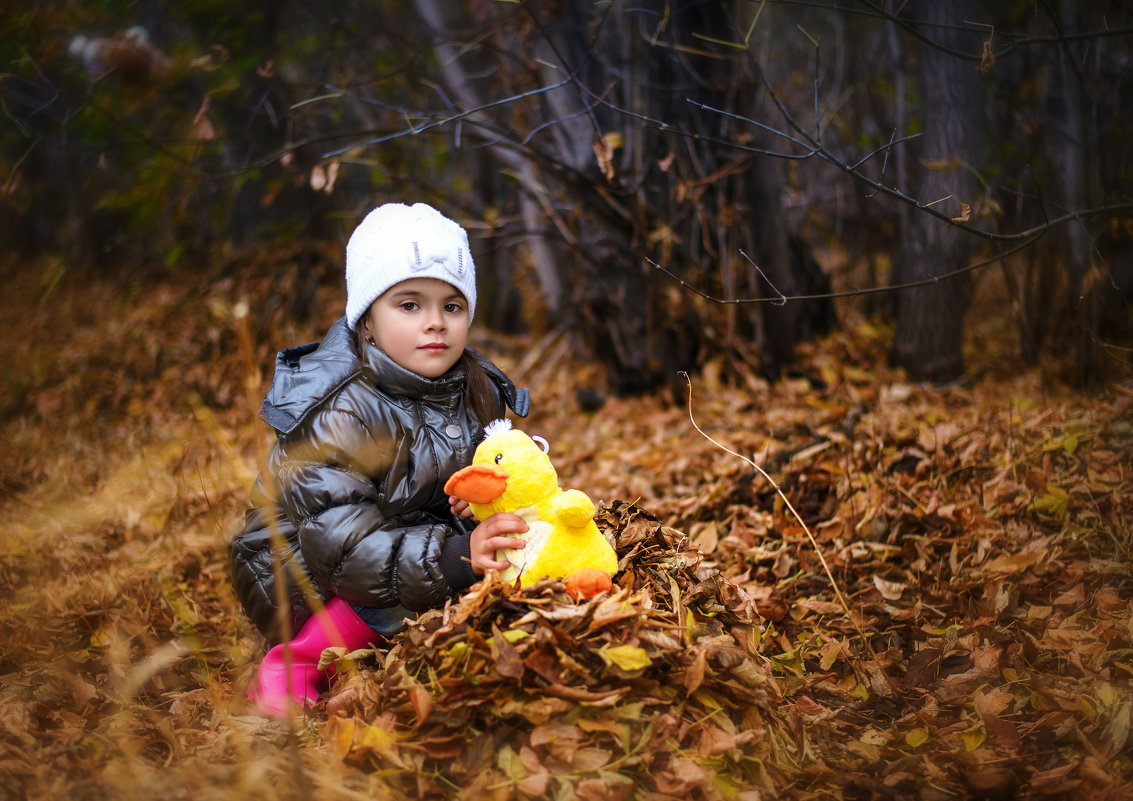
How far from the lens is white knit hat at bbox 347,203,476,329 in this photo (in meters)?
2.29

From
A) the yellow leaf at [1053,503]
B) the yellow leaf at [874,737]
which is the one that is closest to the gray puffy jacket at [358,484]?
the yellow leaf at [874,737]

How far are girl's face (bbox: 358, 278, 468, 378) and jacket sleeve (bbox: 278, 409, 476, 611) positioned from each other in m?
0.27

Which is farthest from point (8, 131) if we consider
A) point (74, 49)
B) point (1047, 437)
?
point (1047, 437)

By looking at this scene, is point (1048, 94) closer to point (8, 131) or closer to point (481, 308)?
point (481, 308)

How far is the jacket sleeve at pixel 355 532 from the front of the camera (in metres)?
2.13

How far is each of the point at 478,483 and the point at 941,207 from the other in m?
4.20

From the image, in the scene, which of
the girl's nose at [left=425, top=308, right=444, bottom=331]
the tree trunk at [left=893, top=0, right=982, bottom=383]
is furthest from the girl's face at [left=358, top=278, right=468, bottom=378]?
the tree trunk at [left=893, top=0, right=982, bottom=383]

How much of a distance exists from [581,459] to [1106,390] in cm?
316

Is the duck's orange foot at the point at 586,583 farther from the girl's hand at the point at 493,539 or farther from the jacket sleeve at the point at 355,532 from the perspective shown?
the jacket sleeve at the point at 355,532

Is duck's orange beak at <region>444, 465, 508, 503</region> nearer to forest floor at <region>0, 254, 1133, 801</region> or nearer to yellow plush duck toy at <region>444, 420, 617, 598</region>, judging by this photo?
yellow plush duck toy at <region>444, 420, 617, 598</region>

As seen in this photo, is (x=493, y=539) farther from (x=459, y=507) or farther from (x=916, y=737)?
(x=916, y=737)

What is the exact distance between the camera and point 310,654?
239cm

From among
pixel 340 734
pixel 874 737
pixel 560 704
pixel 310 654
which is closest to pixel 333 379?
pixel 310 654

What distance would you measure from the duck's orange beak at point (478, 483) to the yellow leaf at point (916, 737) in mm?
1457
